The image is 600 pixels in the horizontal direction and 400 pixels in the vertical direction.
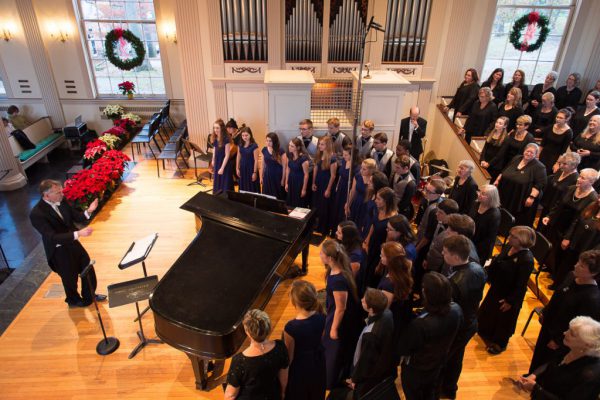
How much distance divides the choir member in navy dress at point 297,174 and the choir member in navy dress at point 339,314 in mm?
2426

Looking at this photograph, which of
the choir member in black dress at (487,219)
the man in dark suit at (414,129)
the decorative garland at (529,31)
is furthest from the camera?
the decorative garland at (529,31)

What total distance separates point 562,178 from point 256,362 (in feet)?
13.4

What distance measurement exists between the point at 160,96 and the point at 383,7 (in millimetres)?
6440

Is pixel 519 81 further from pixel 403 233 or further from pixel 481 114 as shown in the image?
pixel 403 233

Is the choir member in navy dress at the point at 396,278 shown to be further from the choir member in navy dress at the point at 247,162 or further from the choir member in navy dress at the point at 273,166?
the choir member in navy dress at the point at 247,162

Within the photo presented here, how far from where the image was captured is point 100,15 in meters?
9.95

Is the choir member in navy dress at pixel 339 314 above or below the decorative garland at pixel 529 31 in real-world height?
below

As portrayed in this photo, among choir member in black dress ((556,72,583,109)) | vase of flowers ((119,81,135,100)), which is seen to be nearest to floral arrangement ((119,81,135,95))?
vase of flowers ((119,81,135,100))

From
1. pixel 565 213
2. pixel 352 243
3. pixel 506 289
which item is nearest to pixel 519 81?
pixel 565 213

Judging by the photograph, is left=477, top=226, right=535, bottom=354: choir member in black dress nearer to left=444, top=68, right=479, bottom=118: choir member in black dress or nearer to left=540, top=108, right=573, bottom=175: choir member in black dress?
left=540, top=108, right=573, bottom=175: choir member in black dress

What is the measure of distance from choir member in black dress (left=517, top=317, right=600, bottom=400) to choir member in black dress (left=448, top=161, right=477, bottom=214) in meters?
2.14

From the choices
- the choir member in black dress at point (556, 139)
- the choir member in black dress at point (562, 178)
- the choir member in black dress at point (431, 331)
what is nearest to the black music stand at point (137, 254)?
the choir member in black dress at point (431, 331)

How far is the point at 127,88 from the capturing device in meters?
10.2

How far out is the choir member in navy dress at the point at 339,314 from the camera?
9.52 feet
